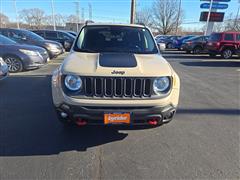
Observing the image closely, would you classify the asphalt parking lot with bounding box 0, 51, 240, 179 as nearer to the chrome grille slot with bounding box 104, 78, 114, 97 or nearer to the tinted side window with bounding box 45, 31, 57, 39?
the chrome grille slot with bounding box 104, 78, 114, 97

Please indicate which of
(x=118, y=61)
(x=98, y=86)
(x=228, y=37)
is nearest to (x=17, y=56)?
(x=118, y=61)

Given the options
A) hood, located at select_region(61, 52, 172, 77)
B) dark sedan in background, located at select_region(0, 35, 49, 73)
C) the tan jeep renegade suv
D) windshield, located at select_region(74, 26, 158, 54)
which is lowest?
dark sedan in background, located at select_region(0, 35, 49, 73)

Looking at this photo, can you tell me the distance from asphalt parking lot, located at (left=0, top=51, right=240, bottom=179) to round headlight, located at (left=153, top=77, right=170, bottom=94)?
3.09 feet

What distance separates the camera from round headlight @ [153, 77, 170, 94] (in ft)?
9.62

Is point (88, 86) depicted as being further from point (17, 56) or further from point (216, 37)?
point (216, 37)

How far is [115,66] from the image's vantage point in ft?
9.56

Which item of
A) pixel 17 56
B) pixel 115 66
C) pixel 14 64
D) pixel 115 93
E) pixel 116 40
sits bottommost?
pixel 14 64

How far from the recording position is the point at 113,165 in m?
2.83

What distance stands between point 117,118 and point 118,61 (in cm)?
85

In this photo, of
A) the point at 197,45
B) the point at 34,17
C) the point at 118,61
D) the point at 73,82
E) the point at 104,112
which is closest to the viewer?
the point at 104,112

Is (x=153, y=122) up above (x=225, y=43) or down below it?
below

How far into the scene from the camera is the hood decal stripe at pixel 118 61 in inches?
117

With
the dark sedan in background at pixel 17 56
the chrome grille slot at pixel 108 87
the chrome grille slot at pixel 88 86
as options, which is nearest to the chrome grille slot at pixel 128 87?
the chrome grille slot at pixel 108 87

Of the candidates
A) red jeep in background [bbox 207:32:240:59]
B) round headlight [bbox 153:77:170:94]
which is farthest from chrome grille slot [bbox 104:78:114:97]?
red jeep in background [bbox 207:32:240:59]
